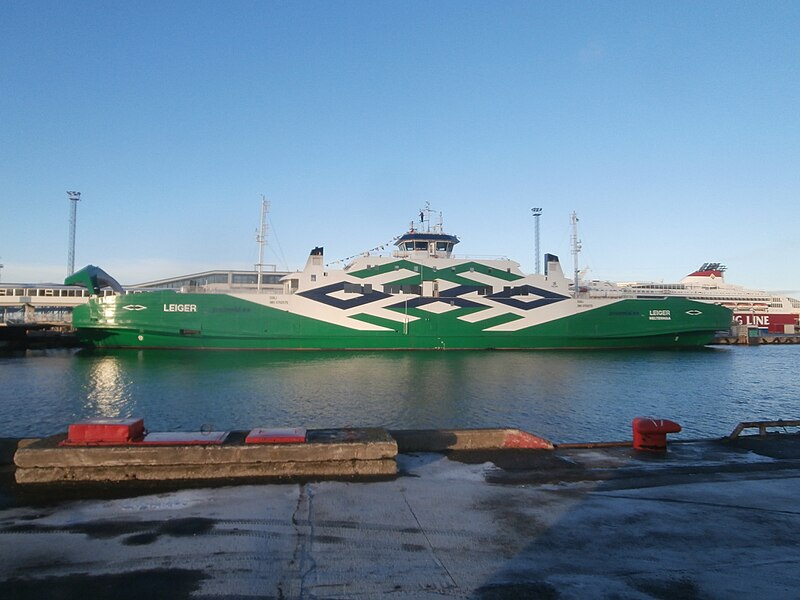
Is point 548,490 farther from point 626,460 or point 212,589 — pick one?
point 212,589

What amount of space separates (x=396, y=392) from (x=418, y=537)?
14.7 m

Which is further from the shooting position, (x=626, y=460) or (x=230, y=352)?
(x=230, y=352)

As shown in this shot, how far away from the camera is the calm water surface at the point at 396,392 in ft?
44.1

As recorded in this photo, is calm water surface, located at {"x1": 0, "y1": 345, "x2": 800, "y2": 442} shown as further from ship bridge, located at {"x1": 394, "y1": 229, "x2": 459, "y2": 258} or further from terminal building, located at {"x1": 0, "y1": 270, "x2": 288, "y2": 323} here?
terminal building, located at {"x1": 0, "y1": 270, "x2": 288, "y2": 323}

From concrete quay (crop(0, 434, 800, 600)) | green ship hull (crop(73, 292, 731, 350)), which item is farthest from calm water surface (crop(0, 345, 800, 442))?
concrete quay (crop(0, 434, 800, 600))

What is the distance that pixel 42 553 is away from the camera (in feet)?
10.8

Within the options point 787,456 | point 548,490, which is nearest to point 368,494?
point 548,490

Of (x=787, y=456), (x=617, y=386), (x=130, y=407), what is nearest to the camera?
(x=787, y=456)

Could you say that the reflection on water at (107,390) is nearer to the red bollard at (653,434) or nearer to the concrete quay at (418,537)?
the concrete quay at (418,537)

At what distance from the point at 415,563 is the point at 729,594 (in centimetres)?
186

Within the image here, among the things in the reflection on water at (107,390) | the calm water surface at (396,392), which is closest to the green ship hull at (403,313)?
the calm water surface at (396,392)

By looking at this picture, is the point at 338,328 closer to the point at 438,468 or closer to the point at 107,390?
the point at 107,390

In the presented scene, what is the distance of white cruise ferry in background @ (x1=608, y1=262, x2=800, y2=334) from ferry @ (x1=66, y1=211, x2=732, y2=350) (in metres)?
27.8

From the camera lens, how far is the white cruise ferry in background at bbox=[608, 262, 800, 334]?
63.5 m
